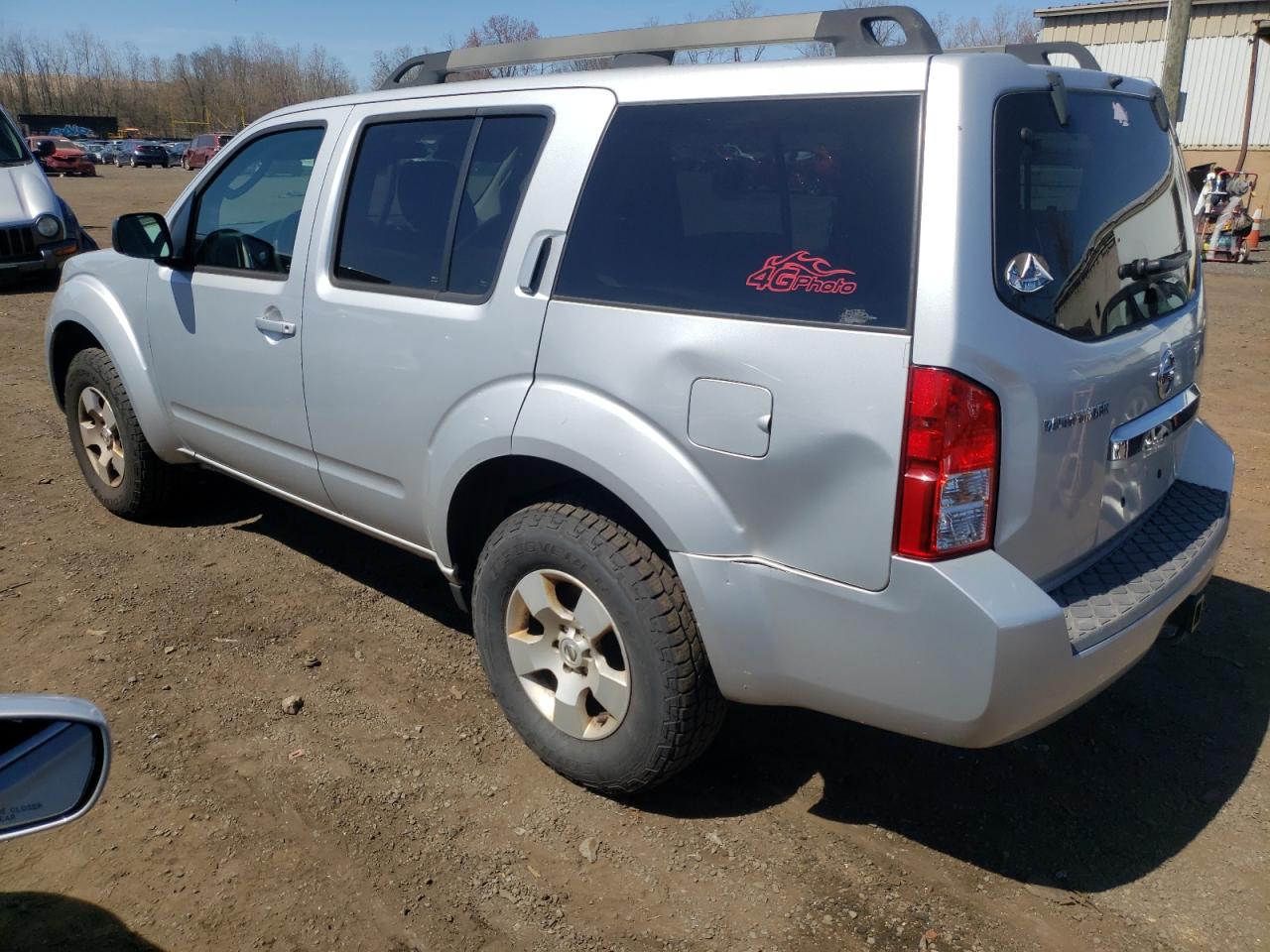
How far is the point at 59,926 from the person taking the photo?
100 inches

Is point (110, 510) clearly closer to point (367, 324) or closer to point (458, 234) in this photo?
point (367, 324)

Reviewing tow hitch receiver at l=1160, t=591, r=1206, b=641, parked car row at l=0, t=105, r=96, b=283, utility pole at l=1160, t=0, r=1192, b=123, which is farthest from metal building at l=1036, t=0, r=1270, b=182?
tow hitch receiver at l=1160, t=591, r=1206, b=641

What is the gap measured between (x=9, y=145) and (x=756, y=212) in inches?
447

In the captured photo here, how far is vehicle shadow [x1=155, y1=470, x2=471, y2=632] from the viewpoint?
4410 millimetres

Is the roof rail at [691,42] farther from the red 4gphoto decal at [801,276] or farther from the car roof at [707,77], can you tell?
the red 4gphoto decal at [801,276]

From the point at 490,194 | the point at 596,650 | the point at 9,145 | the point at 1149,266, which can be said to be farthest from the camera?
the point at 9,145

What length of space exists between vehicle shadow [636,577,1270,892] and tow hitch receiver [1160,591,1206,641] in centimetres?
57

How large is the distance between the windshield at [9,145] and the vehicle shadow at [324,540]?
24.9 ft

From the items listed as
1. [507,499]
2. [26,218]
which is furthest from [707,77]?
[26,218]

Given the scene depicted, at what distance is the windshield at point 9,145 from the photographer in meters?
11.0

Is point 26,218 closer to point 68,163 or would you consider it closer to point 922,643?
point 922,643

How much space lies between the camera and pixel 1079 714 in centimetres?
354

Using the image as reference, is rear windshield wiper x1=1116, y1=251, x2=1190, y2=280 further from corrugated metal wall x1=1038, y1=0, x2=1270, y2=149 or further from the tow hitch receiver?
corrugated metal wall x1=1038, y1=0, x2=1270, y2=149

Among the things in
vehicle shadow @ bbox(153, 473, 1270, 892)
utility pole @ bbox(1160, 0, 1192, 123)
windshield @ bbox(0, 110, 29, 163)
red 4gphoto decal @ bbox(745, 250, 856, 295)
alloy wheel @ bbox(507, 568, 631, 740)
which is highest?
utility pole @ bbox(1160, 0, 1192, 123)
